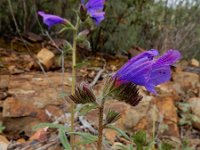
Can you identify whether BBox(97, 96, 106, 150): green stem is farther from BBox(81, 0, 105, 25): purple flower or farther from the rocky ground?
the rocky ground

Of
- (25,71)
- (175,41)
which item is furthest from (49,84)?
(175,41)

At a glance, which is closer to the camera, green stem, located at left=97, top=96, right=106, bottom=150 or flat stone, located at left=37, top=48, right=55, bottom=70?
green stem, located at left=97, top=96, right=106, bottom=150

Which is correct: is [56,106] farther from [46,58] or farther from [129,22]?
[129,22]

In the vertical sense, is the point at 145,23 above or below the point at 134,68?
below

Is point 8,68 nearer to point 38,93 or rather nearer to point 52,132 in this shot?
point 38,93

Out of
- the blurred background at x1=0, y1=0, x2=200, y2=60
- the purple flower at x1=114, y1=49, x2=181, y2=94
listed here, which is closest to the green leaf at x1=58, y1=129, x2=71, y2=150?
the purple flower at x1=114, y1=49, x2=181, y2=94

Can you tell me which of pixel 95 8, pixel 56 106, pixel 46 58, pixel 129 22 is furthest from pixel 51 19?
pixel 129 22
